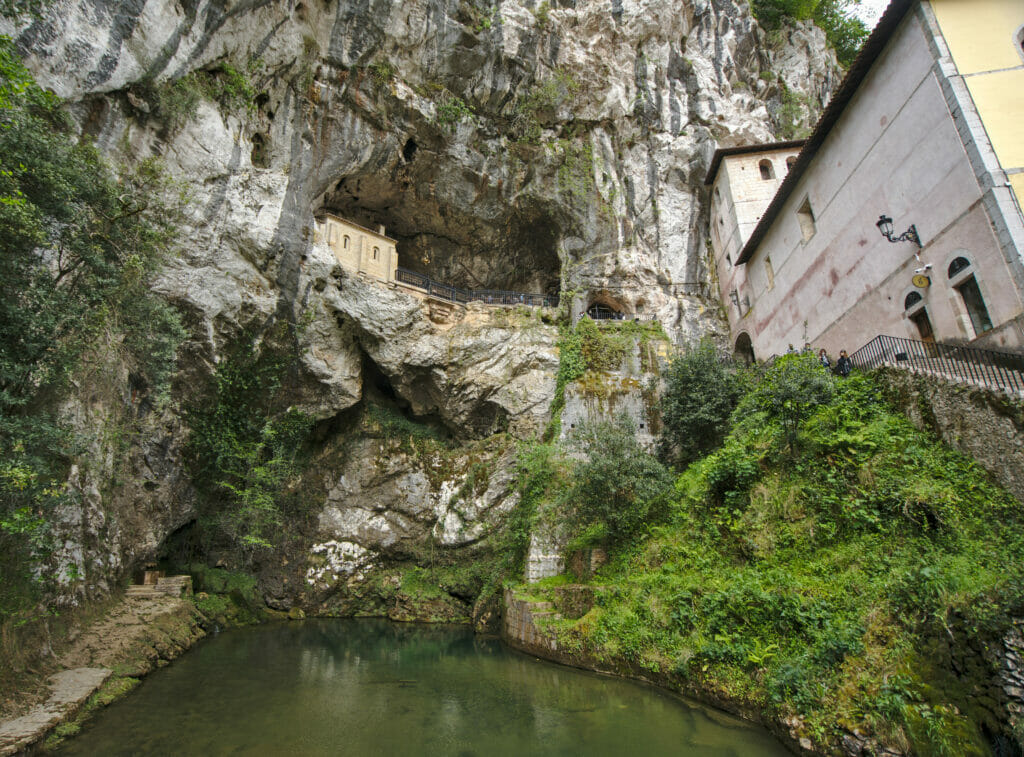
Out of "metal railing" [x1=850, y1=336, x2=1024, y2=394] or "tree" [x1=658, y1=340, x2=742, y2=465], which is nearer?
"metal railing" [x1=850, y1=336, x2=1024, y2=394]

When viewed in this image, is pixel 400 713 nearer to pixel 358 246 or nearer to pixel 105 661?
pixel 105 661

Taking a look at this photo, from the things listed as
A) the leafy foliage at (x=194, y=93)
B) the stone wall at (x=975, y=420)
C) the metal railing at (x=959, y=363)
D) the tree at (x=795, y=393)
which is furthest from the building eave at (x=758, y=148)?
the leafy foliage at (x=194, y=93)

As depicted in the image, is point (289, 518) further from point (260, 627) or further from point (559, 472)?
point (559, 472)

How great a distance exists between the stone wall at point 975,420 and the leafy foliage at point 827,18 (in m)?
30.7

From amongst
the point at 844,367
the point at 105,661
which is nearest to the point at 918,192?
the point at 844,367

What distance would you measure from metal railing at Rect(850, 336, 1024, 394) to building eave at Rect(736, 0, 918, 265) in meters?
7.87

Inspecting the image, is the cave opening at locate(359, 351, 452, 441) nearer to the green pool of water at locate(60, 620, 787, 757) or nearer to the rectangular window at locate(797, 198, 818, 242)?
the green pool of water at locate(60, 620, 787, 757)

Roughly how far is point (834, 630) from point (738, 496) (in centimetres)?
436

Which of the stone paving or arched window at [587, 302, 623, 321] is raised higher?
arched window at [587, 302, 623, 321]

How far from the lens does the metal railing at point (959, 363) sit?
9.47m

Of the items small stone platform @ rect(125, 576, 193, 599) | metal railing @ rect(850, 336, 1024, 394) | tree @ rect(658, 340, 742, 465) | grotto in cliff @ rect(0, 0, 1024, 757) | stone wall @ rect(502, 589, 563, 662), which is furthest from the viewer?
tree @ rect(658, 340, 742, 465)

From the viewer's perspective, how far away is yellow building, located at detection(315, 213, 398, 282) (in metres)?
21.7

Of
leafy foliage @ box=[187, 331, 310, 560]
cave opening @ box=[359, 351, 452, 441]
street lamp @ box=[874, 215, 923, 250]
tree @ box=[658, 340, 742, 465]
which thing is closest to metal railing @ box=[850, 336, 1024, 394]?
street lamp @ box=[874, 215, 923, 250]

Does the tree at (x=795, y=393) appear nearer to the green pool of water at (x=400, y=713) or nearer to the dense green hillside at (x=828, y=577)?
the dense green hillside at (x=828, y=577)
